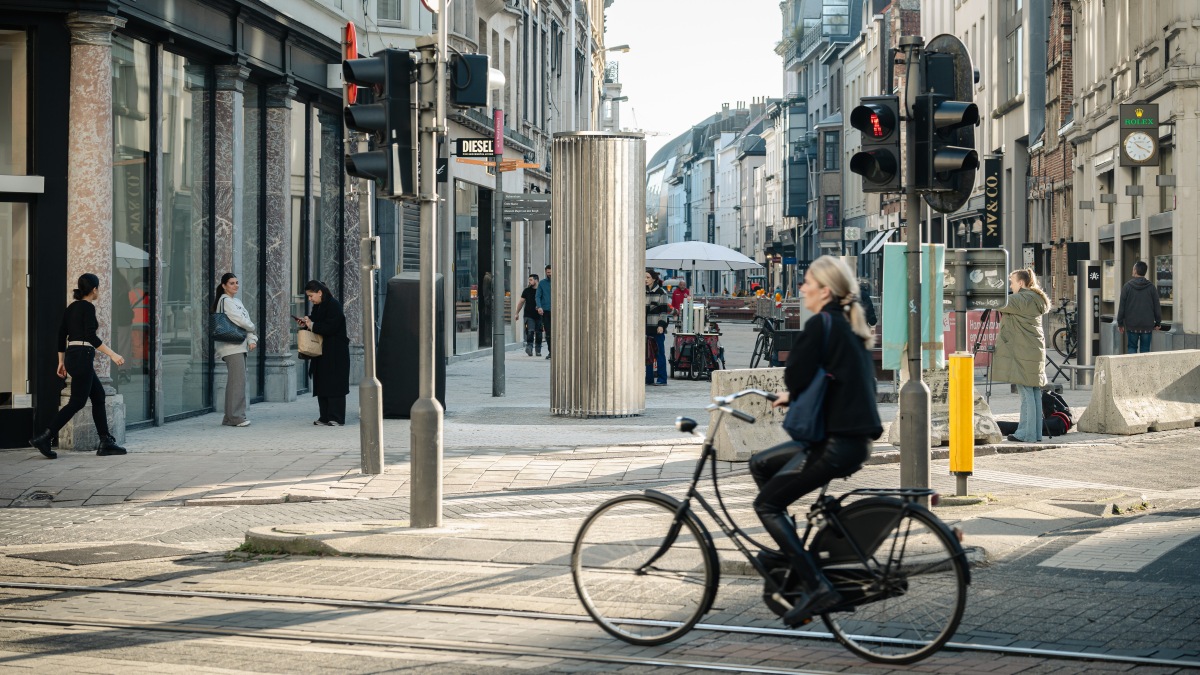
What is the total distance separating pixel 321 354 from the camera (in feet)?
58.3

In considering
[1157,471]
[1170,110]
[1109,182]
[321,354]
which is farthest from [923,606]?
[1109,182]

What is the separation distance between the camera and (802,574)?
677cm

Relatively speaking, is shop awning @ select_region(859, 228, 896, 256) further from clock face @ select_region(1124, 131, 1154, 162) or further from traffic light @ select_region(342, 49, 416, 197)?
traffic light @ select_region(342, 49, 416, 197)

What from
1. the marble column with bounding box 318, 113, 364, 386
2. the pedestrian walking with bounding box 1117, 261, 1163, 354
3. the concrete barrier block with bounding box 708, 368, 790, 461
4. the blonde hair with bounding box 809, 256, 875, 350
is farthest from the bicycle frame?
the pedestrian walking with bounding box 1117, 261, 1163, 354

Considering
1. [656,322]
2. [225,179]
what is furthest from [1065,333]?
[225,179]

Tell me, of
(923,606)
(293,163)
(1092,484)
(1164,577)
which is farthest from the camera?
(293,163)

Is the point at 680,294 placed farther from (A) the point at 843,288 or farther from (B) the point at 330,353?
(A) the point at 843,288

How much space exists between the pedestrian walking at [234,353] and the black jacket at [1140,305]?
44.2ft

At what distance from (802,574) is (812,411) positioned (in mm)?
696

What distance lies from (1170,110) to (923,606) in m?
22.8

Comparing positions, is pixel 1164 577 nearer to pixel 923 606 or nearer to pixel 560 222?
pixel 923 606

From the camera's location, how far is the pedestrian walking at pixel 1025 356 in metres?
16.1

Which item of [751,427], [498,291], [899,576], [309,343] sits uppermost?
[498,291]

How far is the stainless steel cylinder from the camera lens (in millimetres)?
18719
